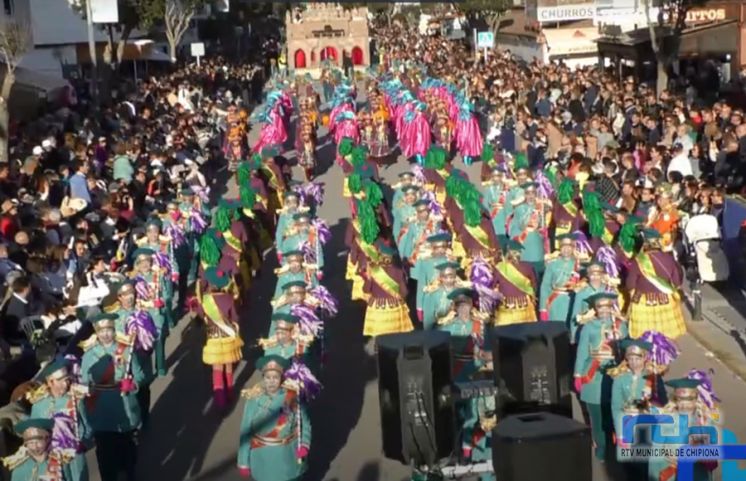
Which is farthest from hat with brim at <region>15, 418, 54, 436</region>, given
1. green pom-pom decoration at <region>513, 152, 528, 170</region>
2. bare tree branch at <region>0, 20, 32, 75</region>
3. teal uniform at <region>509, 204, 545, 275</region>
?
bare tree branch at <region>0, 20, 32, 75</region>

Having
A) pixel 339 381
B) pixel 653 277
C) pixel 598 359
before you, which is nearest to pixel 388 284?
pixel 339 381

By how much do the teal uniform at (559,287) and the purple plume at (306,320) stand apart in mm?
2292

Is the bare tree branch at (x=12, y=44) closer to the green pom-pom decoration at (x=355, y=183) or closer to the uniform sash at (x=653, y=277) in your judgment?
the green pom-pom decoration at (x=355, y=183)

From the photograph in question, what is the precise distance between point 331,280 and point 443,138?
372 inches

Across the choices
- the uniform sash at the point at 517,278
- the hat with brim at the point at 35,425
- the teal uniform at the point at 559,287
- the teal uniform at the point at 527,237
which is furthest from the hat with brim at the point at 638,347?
the teal uniform at the point at 527,237

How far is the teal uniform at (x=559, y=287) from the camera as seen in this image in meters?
11.5

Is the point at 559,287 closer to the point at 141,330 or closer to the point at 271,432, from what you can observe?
the point at 141,330

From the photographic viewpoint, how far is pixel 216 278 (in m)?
11.7

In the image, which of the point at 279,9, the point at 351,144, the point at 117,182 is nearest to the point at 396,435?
the point at 117,182

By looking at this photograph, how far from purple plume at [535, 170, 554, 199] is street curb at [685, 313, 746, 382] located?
7.79 feet

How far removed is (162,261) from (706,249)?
19.4 feet

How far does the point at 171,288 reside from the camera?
1321cm

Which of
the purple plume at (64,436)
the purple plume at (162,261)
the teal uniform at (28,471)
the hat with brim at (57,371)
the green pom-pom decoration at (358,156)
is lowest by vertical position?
the teal uniform at (28,471)

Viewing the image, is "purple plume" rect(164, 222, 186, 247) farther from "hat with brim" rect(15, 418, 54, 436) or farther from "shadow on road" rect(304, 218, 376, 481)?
"hat with brim" rect(15, 418, 54, 436)
